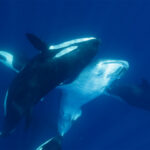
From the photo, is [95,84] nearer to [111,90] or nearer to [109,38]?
[111,90]

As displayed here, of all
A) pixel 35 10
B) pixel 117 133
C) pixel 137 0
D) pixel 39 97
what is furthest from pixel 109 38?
pixel 39 97

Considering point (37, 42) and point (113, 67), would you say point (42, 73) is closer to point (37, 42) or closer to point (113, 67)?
point (37, 42)

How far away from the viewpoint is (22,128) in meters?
14.8

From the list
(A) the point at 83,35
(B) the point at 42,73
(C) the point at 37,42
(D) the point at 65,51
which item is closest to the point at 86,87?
(A) the point at 83,35

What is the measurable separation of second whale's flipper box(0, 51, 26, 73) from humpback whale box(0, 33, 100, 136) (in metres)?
2.85

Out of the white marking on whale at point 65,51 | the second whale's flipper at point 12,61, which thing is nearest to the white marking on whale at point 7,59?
the second whale's flipper at point 12,61

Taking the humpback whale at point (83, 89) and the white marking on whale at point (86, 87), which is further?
the white marking on whale at point (86, 87)

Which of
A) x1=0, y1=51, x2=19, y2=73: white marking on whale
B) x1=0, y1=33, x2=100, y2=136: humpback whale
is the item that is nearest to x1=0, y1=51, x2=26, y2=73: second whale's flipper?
x1=0, y1=51, x2=19, y2=73: white marking on whale

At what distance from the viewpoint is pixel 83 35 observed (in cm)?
1580

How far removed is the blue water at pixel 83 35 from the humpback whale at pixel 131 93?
1127 millimetres

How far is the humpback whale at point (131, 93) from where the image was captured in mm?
15047

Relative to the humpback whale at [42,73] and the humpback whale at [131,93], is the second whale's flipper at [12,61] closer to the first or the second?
the humpback whale at [42,73]

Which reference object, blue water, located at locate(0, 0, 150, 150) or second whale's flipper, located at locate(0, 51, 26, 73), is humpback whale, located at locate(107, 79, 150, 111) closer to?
blue water, located at locate(0, 0, 150, 150)

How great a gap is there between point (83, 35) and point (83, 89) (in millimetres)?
3227
